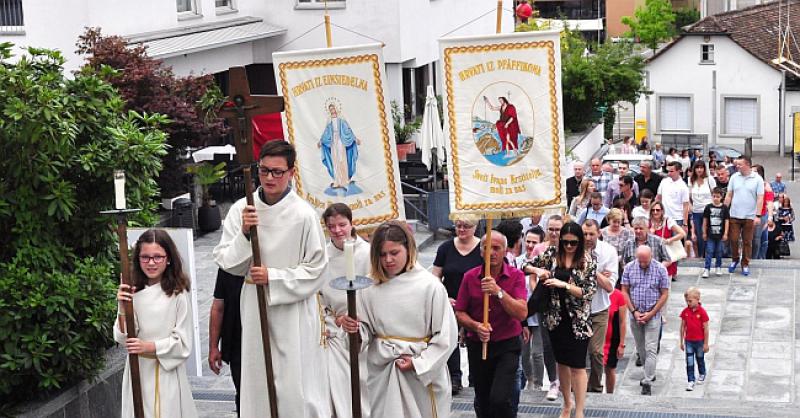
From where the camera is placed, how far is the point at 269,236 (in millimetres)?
8320

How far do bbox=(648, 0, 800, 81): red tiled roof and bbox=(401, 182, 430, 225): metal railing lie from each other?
32589 mm

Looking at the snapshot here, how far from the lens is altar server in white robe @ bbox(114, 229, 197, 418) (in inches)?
334

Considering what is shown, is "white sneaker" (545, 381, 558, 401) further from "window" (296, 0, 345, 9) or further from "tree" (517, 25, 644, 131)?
"tree" (517, 25, 644, 131)

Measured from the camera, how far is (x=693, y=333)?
46.0 feet

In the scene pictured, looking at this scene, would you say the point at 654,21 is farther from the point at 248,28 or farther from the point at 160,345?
the point at 160,345

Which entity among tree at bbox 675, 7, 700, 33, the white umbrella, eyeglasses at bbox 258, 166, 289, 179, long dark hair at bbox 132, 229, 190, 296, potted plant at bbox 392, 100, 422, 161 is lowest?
Result: potted plant at bbox 392, 100, 422, 161

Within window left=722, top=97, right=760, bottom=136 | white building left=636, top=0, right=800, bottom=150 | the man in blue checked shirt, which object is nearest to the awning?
the man in blue checked shirt

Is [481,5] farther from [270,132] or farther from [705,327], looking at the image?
[705,327]

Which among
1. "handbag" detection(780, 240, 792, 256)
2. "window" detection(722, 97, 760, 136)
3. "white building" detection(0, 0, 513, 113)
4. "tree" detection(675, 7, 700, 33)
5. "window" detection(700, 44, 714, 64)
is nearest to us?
"handbag" detection(780, 240, 792, 256)

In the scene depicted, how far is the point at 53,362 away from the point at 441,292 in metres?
2.65

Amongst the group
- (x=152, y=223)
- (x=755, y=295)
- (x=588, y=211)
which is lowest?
(x=755, y=295)

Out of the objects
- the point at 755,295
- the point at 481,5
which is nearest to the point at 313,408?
the point at 755,295

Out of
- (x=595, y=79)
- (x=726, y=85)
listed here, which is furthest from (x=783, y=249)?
(x=726, y=85)

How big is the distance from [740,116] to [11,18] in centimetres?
3789
